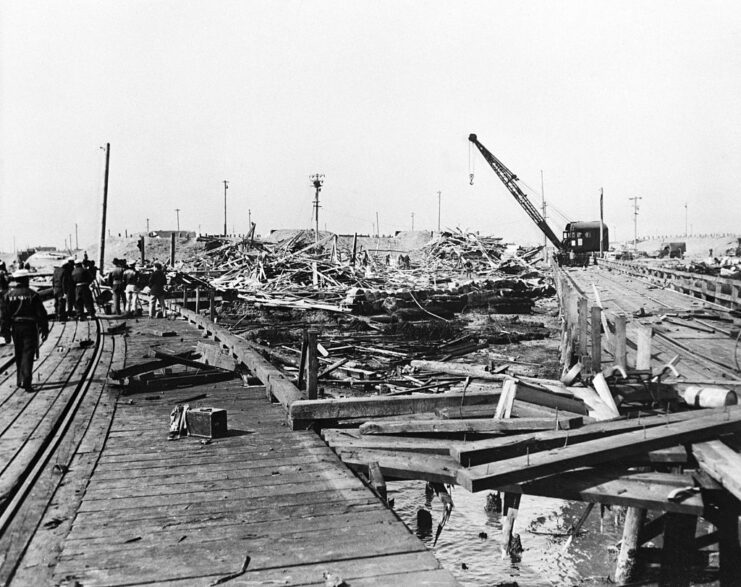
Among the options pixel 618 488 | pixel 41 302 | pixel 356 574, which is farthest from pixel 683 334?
pixel 41 302

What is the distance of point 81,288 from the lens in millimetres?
16969

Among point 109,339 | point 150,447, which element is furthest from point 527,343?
point 150,447

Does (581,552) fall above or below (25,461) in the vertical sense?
below

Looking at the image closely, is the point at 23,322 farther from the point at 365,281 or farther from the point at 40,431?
the point at 365,281

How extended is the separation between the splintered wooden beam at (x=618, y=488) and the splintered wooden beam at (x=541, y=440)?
38 centimetres

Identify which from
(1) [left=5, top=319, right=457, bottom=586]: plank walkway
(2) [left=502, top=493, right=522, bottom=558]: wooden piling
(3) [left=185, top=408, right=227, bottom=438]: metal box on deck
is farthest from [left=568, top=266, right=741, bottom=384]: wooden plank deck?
(3) [left=185, top=408, right=227, bottom=438]: metal box on deck

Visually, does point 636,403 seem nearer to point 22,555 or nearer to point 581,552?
point 581,552

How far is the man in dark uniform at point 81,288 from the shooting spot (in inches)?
648

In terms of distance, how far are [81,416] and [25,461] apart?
5.38ft

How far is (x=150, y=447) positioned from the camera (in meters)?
5.99

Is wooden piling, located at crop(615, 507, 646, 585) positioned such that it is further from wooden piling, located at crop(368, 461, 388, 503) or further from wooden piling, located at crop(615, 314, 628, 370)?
wooden piling, located at crop(368, 461, 388, 503)

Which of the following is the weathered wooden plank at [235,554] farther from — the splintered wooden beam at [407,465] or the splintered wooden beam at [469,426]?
the splintered wooden beam at [469,426]

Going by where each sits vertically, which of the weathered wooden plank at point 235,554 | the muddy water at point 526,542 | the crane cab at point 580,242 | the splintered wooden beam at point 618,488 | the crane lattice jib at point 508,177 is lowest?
the muddy water at point 526,542

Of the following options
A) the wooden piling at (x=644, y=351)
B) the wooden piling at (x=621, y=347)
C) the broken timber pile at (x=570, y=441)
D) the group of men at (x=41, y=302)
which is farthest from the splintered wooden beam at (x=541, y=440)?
the group of men at (x=41, y=302)
